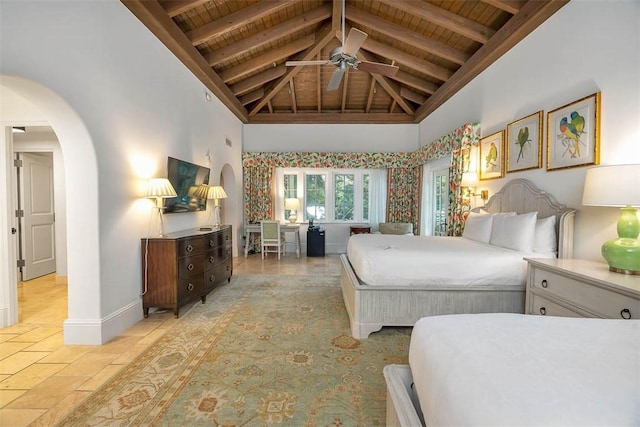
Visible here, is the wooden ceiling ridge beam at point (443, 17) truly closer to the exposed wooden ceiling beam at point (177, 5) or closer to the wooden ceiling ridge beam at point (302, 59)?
the wooden ceiling ridge beam at point (302, 59)

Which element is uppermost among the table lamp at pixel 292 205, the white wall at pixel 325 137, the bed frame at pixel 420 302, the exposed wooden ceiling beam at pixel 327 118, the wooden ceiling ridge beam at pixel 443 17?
the wooden ceiling ridge beam at pixel 443 17

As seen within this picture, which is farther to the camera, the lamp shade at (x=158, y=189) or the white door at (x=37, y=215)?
the white door at (x=37, y=215)

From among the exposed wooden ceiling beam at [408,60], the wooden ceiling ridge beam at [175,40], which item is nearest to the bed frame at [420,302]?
the exposed wooden ceiling beam at [408,60]

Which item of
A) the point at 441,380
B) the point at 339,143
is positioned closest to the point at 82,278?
the point at 441,380

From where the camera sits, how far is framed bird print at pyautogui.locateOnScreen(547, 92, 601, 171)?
2428 millimetres

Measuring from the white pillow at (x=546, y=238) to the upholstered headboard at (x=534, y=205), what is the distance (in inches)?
1.8

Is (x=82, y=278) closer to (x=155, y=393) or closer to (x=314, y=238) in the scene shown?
(x=155, y=393)

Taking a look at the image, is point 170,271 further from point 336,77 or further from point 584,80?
point 584,80

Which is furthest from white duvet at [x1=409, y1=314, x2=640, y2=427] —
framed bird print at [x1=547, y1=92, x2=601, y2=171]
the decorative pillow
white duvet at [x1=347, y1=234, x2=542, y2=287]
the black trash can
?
the black trash can

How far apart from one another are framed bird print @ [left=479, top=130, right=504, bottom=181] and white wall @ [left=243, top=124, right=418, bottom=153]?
10.3ft

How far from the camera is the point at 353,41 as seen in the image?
127 inches

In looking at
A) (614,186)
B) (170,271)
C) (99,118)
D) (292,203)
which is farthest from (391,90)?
(170,271)

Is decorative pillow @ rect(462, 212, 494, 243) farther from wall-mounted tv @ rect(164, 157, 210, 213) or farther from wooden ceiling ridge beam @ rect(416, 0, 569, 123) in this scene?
wall-mounted tv @ rect(164, 157, 210, 213)

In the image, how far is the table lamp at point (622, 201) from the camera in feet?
5.90
